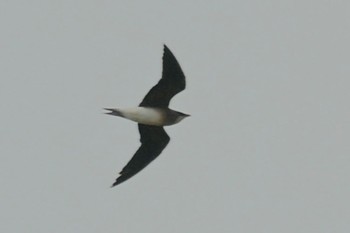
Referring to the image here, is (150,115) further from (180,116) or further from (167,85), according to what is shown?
(180,116)

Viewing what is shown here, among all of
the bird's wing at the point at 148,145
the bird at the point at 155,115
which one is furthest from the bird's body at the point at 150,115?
the bird's wing at the point at 148,145

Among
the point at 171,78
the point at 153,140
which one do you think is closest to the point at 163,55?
the point at 171,78

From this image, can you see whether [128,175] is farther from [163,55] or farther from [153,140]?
[163,55]

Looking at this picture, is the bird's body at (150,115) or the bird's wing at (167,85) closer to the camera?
the bird's wing at (167,85)

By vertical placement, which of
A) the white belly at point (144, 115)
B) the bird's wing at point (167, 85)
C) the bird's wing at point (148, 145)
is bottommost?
the bird's wing at point (148, 145)

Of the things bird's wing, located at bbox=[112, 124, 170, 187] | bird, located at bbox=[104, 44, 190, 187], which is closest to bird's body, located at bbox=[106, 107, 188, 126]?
bird, located at bbox=[104, 44, 190, 187]

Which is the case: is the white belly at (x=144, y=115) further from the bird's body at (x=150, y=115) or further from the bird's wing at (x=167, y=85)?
the bird's wing at (x=167, y=85)

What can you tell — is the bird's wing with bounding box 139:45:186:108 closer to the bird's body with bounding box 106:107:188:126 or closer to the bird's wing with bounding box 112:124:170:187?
the bird's body with bounding box 106:107:188:126
